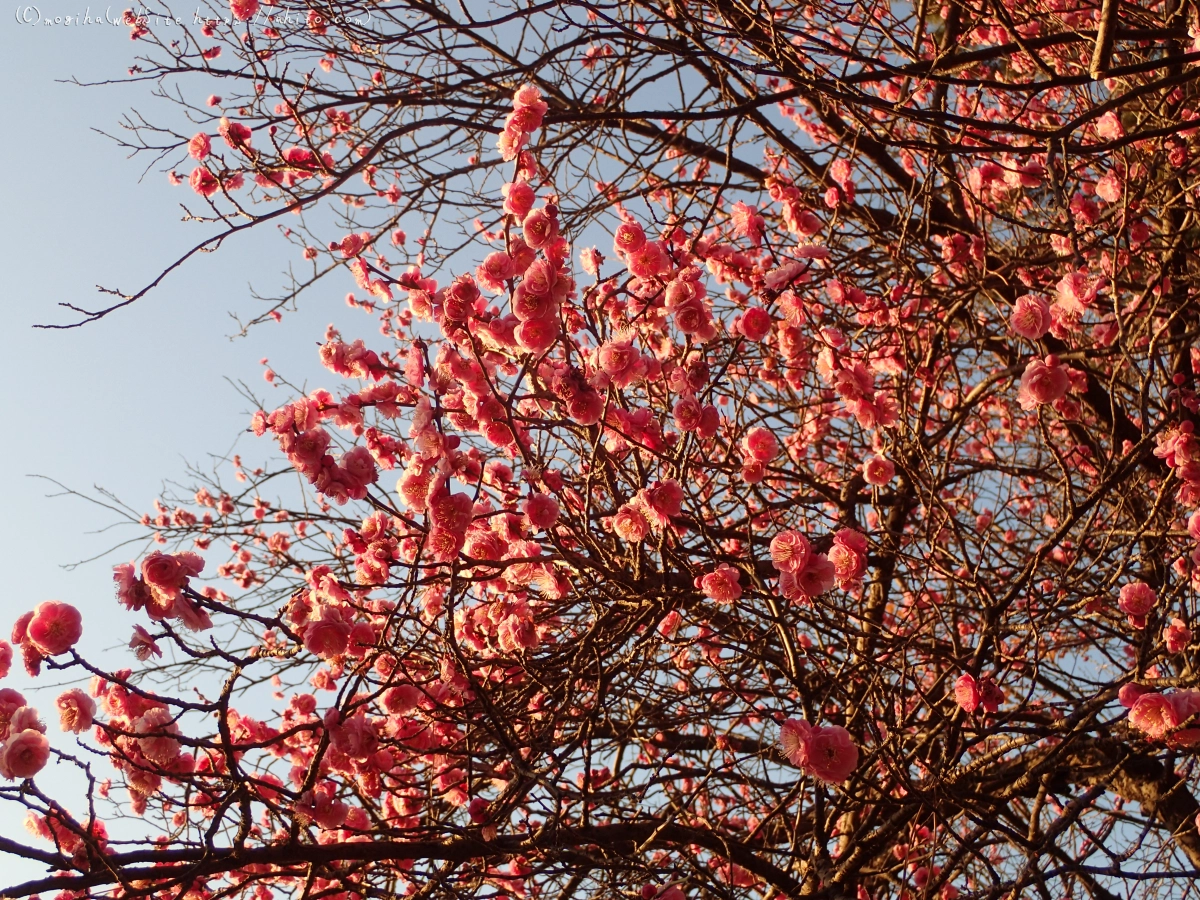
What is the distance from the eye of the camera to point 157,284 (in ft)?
9.58

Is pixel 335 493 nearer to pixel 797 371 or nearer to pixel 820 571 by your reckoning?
pixel 820 571

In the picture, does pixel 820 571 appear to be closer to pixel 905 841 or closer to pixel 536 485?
pixel 536 485

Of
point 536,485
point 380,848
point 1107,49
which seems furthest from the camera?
point 536,485

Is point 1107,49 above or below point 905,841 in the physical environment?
above

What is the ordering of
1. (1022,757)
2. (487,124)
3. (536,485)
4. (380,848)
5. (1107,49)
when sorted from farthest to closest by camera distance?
(487,124) < (1022,757) < (536,485) < (1107,49) < (380,848)

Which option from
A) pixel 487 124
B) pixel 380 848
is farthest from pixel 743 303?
pixel 380 848

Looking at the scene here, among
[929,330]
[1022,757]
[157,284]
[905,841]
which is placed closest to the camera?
[157,284]

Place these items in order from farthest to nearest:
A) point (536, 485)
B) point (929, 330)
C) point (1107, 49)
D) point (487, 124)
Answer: point (929, 330) < point (487, 124) < point (536, 485) < point (1107, 49)

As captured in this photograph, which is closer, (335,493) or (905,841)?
(335,493)

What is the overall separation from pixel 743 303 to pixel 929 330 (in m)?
1.13

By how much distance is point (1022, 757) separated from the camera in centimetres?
341

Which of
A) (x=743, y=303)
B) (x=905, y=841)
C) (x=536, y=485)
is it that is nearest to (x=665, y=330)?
(x=743, y=303)

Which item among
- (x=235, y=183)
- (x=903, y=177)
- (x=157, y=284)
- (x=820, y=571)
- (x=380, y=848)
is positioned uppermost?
(x=903, y=177)

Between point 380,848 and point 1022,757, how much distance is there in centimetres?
255
